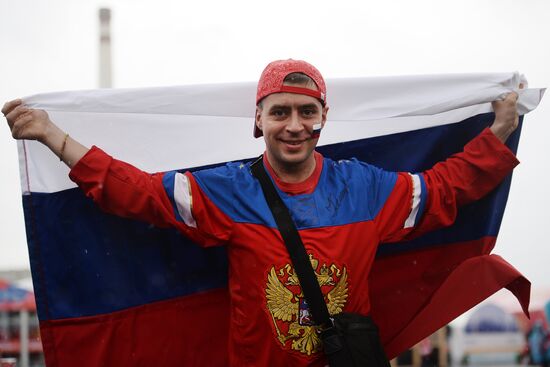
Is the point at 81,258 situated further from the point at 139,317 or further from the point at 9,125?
the point at 9,125

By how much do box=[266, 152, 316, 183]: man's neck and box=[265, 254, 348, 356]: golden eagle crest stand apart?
0.40 meters

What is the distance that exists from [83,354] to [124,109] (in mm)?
1203

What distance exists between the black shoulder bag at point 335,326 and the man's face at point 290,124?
0.31m

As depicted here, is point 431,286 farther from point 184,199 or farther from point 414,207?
point 184,199

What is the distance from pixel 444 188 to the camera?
134 inches

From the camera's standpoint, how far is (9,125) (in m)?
3.15

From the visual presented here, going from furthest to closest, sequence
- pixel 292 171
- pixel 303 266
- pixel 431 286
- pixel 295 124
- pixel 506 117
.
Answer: pixel 431 286
pixel 506 117
pixel 292 171
pixel 295 124
pixel 303 266

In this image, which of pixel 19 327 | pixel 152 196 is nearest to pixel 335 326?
pixel 152 196

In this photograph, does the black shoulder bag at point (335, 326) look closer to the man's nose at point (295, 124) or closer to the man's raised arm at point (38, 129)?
the man's nose at point (295, 124)

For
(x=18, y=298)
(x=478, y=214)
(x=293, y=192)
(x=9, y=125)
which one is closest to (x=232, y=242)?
(x=293, y=192)

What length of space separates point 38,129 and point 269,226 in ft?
3.56

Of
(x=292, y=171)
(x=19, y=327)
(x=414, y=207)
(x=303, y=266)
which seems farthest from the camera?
(x=19, y=327)

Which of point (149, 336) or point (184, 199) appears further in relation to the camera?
point (149, 336)

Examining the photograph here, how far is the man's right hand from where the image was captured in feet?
10.2
